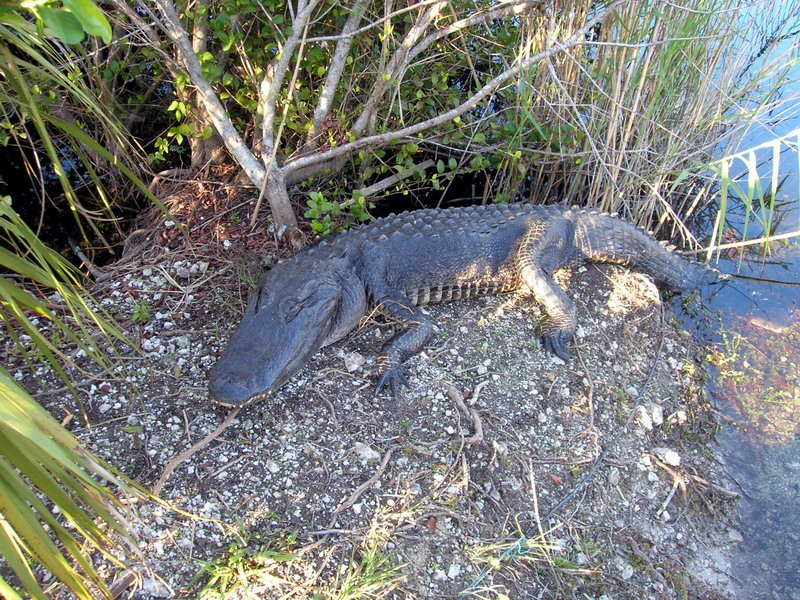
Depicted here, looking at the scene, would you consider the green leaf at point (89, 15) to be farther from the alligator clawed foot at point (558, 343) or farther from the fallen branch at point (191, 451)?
the alligator clawed foot at point (558, 343)

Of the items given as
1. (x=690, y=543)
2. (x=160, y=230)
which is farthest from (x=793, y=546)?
(x=160, y=230)

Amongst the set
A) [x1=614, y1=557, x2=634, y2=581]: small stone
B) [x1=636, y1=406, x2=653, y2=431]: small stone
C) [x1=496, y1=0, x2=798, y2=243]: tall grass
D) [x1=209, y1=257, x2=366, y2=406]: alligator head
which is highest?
[x1=496, y1=0, x2=798, y2=243]: tall grass

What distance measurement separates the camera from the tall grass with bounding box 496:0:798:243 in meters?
3.66

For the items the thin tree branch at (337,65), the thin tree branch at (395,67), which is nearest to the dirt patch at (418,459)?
the thin tree branch at (337,65)

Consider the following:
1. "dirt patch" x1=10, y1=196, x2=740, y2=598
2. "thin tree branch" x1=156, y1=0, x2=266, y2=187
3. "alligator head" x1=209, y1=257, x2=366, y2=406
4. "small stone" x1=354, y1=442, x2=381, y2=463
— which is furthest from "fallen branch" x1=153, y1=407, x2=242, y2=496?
"thin tree branch" x1=156, y1=0, x2=266, y2=187

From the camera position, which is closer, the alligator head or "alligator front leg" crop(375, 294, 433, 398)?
the alligator head

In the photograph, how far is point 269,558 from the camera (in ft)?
7.24

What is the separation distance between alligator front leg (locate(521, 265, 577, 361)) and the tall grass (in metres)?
0.78

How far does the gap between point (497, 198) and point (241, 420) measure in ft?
8.54

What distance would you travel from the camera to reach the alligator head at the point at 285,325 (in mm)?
2684

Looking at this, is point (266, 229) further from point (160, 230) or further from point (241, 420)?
point (241, 420)

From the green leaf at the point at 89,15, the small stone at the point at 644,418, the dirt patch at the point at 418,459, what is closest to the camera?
the green leaf at the point at 89,15

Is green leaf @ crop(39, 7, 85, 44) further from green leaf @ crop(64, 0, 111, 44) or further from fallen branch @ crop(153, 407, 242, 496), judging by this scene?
fallen branch @ crop(153, 407, 242, 496)

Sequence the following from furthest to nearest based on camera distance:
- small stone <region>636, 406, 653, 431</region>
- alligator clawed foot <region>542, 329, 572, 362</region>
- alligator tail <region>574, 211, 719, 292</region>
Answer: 1. alligator tail <region>574, 211, 719, 292</region>
2. alligator clawed foot <region>542, 329, 572, 362</region>
3. small stone <region>636, 406, 653, 431</region>
